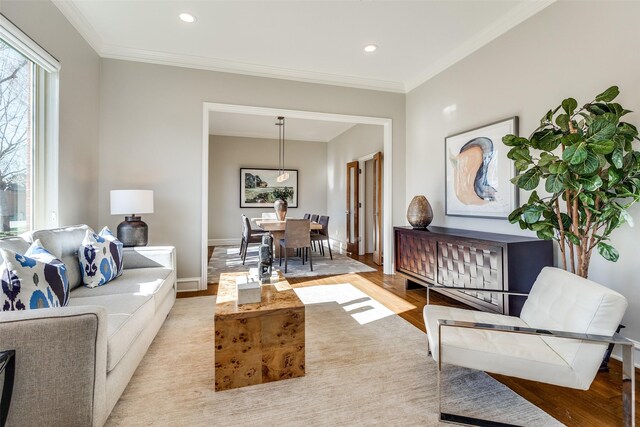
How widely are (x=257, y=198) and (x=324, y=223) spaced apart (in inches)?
121

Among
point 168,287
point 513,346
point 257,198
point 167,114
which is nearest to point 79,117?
point 167,114

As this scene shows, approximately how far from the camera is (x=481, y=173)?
330 cm

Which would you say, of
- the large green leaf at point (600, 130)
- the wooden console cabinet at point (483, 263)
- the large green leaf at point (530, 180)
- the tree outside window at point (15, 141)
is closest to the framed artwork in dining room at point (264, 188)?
the wooden console cabinet at point (483, 263)

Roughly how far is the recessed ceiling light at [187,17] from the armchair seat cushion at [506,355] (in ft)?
11.5

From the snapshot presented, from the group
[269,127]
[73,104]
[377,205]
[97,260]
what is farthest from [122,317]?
[269,127]

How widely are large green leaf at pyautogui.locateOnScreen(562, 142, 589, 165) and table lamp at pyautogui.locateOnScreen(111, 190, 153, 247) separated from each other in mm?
3673

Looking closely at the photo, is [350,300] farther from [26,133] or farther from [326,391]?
[26,133]

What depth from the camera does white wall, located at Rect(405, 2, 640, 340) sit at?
2125 mm

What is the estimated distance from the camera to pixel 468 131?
11.4ft

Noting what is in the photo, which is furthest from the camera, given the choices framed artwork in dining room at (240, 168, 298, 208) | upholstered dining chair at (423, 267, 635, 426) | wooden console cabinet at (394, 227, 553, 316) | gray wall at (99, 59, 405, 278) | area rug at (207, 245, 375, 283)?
framed artwork in dining room at (240, 168, 298, 208)

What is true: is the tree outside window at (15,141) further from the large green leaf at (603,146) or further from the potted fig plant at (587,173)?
the large green leaf at (603,146)

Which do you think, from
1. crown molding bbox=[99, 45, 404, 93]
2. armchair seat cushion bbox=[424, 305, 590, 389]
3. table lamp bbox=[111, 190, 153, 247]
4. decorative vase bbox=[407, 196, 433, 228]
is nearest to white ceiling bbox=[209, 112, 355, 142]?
crown molding bbox=[99, 45, 404, 93]

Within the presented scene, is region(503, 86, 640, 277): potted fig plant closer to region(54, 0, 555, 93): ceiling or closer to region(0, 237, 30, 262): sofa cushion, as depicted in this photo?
region(54, 0, 555, 93): ceiling

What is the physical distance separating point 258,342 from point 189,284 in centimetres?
238
